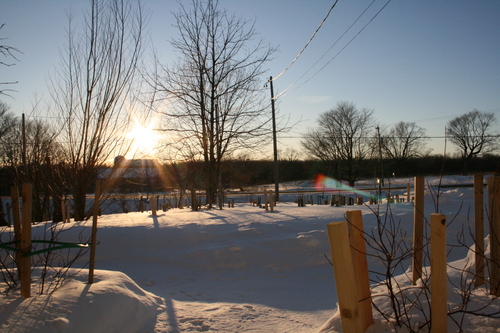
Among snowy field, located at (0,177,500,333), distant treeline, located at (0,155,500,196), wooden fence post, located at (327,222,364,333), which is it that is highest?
distant treeline, located at (0,155,500,196)

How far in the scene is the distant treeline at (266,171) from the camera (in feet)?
62.4

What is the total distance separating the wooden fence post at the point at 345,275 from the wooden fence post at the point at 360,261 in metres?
0.26

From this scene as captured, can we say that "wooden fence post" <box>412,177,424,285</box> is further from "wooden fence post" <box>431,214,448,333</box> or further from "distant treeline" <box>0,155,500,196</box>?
"distant treeline" <box>0,155,500,196</box>

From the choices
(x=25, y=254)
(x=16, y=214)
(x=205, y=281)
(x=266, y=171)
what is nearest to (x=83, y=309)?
(x=25, y=254)

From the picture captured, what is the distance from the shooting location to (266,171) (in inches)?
1996

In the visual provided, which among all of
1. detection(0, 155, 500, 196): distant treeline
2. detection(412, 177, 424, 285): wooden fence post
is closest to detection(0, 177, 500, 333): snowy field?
detection(412, 177, 424, 285): wooden fence post

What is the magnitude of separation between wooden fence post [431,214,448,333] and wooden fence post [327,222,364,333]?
50 centimetres

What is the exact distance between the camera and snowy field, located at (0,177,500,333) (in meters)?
3.21

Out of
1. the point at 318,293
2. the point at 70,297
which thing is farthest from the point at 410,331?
the point at 318,293

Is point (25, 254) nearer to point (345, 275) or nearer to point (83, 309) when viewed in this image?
point (83, 309)

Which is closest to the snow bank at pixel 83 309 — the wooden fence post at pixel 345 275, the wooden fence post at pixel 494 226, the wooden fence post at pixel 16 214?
the wooden fence post at pixel 16 214

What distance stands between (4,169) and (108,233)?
1390cm

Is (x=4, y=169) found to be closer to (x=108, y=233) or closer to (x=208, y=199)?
(x=208, y=199)

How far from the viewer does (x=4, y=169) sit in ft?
61.6
